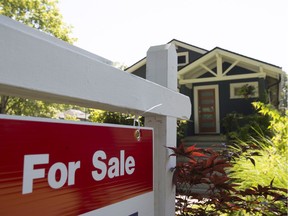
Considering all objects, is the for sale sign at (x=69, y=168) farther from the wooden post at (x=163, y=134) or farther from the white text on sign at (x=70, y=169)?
the wooden post at (x=163, y=134)

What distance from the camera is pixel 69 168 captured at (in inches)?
41.0

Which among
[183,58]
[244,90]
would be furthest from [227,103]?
[183,58]

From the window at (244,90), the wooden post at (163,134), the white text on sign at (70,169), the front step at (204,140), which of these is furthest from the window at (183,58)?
the white text on sign at (70,169)

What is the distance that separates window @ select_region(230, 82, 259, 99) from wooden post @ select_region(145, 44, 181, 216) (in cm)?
1253

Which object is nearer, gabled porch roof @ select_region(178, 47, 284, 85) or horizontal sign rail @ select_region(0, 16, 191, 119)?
horizontal sign rail @ select_region(0, 16, 191, 119)

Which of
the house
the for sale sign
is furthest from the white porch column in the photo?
the house

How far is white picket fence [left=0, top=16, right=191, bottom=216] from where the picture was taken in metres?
0.86

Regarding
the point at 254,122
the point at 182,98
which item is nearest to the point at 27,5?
the point at 254,122

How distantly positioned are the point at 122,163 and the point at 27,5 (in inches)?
757

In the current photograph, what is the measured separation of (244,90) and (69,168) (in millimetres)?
13623

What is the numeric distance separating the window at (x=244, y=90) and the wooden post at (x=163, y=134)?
493 inches

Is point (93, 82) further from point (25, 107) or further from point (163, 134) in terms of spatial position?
Result: point (25, 107)

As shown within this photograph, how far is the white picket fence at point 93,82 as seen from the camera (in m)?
0.86

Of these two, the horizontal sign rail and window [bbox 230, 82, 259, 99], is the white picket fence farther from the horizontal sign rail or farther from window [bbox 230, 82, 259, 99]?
window [bbox 230, 82, 259, 99]
